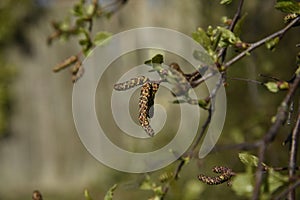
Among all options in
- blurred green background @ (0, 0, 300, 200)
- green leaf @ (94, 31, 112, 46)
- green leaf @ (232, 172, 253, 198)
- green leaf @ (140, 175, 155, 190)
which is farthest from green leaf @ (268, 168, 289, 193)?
blurred green background @ (0, 0, 300, 200)

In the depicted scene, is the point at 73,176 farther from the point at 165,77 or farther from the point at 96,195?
the point at 165,77

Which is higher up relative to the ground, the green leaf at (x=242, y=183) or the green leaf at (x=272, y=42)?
the green leaf at (x=272, y=42)

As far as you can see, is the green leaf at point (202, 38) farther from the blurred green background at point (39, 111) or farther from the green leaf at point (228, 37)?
the blurred green background at point (39, 111)

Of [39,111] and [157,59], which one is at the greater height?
[157,59]

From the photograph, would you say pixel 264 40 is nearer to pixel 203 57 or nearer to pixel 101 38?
pixel 203 57

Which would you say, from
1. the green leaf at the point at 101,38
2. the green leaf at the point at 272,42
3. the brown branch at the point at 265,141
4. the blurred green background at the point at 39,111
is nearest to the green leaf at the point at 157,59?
the green leaf at the point at 272,42

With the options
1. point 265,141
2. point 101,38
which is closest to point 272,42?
point 265,141

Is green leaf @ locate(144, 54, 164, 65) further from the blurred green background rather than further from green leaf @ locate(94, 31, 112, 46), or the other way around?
the blurred green background

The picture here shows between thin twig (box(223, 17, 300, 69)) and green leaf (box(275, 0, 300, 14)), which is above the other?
green leaf (box(275, 0, 300, 14))

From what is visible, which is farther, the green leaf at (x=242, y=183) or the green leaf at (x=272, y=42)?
the green leaf at (x=272, y=42)

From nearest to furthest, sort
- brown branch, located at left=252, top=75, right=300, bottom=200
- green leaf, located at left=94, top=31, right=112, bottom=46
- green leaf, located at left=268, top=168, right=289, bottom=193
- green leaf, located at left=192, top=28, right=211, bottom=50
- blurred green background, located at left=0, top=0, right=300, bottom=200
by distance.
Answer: brown branch, located at left=252, top=75, right=300, bottom=200, green leaf, located at left=268, top=168, right=289, bottom=193, green leaf, located at left=192, top=28, right=211, bottom=50, green leaf, located at left=94, top=31, right=112, bottom=46, blurred green background, located at left=0, top=0, right=300, bottom=200

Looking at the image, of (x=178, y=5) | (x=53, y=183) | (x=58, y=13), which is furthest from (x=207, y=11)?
(x=53, y=183)

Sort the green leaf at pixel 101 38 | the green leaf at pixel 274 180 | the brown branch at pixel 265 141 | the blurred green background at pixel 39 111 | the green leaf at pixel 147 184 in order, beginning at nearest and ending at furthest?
the brown branch at pixel 265 141 < the green leaf at pixel 274 180 < the green leaf at pixel 147 184 < the green leaf at pixel 101 38 < the blurred green background at pixel 39 111
